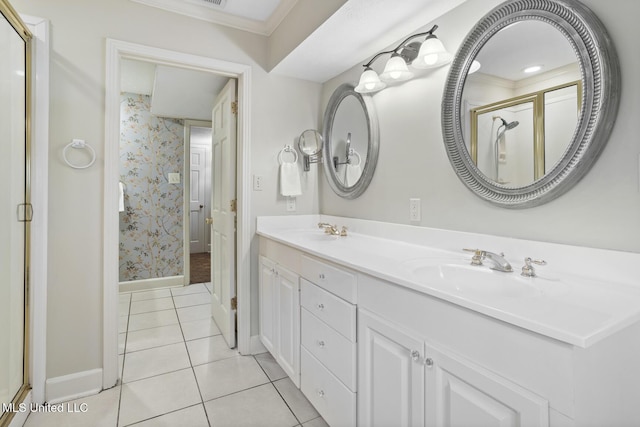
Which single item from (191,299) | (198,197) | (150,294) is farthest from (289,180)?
(198,197)

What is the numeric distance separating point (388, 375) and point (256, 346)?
147 cm

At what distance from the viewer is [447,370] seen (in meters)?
0.93

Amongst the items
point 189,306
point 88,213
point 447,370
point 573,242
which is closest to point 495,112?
point 573,242

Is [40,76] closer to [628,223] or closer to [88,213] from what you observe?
[88,213]

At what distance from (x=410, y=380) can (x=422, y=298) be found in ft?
0.92

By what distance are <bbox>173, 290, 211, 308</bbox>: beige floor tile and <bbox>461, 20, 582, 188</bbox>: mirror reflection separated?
309cm

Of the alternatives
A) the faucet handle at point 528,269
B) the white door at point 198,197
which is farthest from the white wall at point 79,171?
the white door at point 198,197

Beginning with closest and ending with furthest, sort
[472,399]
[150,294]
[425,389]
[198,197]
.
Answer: [472,399] → [425,389] → [150,294] → [198,197]

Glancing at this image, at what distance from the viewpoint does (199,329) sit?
2787 mm

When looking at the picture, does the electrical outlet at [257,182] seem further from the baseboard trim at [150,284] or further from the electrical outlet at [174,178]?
the baseboard trim at [150,284]

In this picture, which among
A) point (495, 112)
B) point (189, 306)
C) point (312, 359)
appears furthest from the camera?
point (189, 306)

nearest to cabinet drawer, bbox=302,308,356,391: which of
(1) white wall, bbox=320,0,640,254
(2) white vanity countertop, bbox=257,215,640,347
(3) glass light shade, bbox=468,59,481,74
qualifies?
(2) white vanity countertop, bbox=257,215,640,347

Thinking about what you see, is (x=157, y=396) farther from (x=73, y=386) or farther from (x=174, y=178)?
(x=174, y=178)

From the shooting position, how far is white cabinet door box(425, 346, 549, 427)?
0.74 metres
